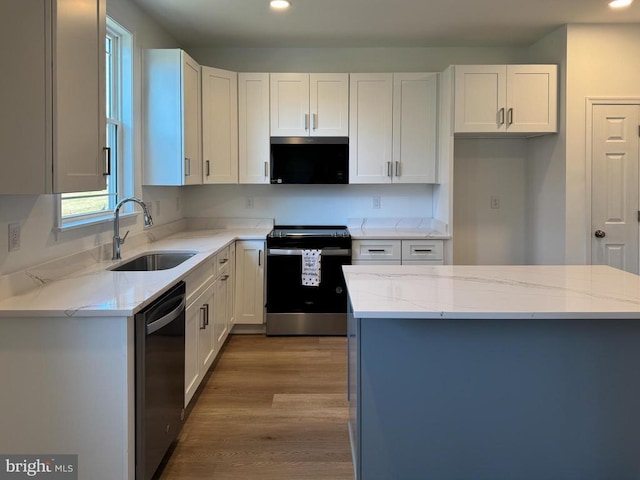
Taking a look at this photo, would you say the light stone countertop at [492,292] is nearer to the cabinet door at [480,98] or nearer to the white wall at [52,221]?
the white wall at [52,221]

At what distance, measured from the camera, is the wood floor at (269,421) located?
238cm

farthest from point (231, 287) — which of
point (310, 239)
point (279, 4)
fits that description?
point (279, 4)

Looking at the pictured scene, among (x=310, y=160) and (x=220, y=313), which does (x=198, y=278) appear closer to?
(x=220, y=313)

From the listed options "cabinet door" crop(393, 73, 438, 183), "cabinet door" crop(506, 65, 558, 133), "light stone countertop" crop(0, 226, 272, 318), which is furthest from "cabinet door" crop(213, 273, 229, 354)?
"cabinet door" crop(506, 65, 558, 133)

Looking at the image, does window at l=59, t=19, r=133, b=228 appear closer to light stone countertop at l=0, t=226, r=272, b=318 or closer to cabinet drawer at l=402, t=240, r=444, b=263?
light stone countertop at l=0, t=226, r=272, b=318

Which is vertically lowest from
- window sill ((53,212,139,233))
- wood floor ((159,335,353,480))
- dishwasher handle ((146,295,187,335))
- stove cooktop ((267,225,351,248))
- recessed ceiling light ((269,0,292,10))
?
wood floor ((159,335,353,480))

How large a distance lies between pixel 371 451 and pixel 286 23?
130 inches

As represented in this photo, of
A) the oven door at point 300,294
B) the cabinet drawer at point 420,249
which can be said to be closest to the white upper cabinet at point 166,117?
the oven door at point 300,294

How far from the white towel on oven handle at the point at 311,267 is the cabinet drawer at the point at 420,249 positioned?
0.74 metres

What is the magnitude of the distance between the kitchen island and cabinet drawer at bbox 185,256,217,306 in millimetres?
1158

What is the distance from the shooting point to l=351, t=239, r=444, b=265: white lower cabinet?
439 cm

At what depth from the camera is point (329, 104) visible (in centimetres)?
454

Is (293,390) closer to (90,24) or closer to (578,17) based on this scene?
(90,24)

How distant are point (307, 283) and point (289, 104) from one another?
159cm
